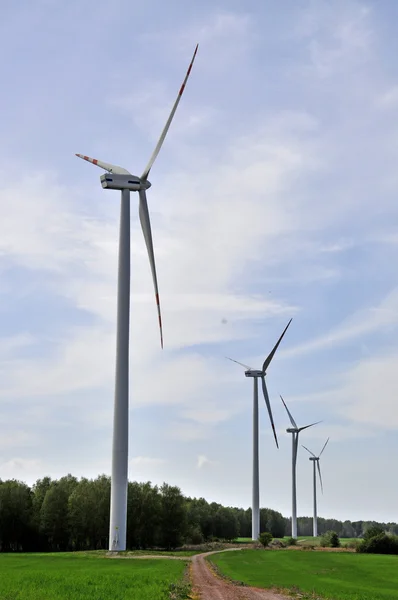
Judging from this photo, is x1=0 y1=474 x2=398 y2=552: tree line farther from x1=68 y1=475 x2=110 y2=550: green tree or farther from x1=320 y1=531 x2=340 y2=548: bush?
x1=320 y1=531 x2=340 y2=548: bush

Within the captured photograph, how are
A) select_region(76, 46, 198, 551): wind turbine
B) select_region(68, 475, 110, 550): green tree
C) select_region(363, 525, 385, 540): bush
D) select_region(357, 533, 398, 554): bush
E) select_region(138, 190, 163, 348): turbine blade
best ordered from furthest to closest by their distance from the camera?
1. select_region(68, 475, 110, 550): green tree
2. select_region(363, 525, 385, 540): bush
3. select_region(357, 533, 398, 554): bush
4. select_region(138, 190, 163, 348): turbine blade
5. select_region(76, 46, 198, 551): wind turbine

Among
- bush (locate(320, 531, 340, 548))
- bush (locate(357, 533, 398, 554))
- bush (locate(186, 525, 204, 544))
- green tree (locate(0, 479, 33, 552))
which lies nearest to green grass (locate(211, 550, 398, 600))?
bush (locate(357, 533, 398, 554))

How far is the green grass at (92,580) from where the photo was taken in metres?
35.6

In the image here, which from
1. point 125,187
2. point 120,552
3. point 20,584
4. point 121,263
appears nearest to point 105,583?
point 20,584

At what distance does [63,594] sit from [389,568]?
126 feet

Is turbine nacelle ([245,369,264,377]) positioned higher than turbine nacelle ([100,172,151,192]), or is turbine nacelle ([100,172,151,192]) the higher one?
turbine nacelle ([100,172,151,192])

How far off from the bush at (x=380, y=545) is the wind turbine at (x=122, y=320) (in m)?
46.4

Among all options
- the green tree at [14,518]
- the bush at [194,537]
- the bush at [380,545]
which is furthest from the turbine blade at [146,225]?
the bush at [194,537]

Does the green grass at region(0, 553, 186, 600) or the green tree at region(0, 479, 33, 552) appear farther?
the green tree at region(0, 479, 33, 552)

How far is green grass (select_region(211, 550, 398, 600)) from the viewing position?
41.9 meters

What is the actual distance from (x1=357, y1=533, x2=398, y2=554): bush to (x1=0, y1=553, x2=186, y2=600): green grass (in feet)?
166

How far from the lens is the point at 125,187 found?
80875mm

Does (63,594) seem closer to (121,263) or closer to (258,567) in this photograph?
(258,567)

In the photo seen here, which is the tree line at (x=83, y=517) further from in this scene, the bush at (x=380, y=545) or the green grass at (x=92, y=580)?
the green grass at (x=92, y=580)
